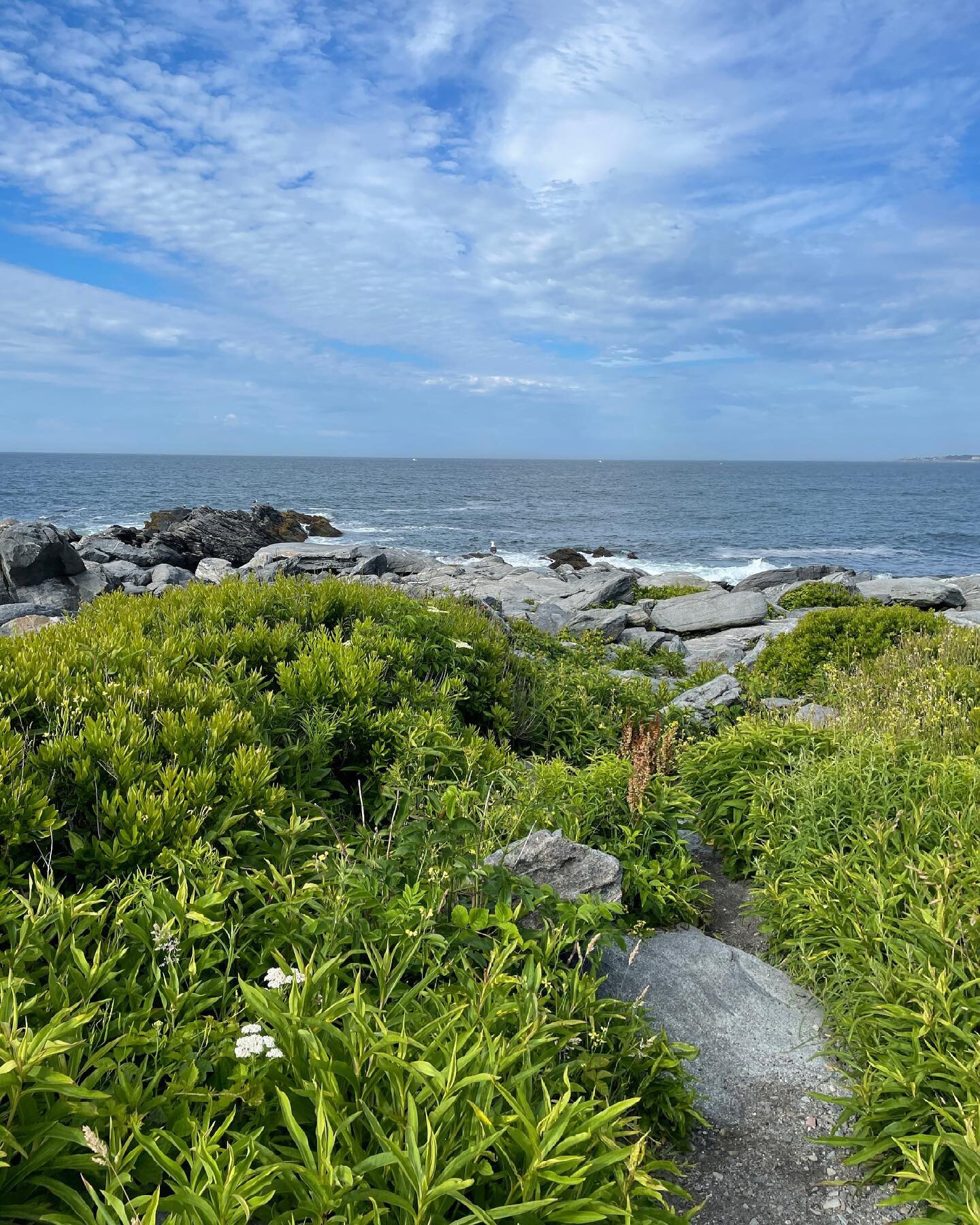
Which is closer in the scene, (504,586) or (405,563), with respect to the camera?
(504,586)

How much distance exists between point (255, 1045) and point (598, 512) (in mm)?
73195

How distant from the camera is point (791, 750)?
698 centimetres

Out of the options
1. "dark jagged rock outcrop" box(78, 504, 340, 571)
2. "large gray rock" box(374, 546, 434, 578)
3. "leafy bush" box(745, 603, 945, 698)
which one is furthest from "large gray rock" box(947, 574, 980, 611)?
"dark jagged rock outcrop" box(78, 504, 340, 571)

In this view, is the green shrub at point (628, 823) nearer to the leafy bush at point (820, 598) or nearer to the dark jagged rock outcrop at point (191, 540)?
the leafy bush at point (820, 598)

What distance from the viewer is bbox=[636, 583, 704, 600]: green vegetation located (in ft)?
84.3

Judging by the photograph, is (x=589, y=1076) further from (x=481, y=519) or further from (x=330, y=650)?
(x=481, y=519)

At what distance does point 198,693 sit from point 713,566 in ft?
133

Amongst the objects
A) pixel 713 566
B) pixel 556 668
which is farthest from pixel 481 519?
pixel 556 668

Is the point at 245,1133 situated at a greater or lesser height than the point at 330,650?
lesser

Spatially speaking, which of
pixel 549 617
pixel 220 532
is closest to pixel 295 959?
pixel 549 617

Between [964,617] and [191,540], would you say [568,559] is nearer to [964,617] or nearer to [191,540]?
[191,540]

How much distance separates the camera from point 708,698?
10727 mm

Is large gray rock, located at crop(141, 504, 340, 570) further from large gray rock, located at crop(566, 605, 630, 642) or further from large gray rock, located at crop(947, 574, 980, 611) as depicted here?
large gray rock, located at crop(947, 574, 980, 611)

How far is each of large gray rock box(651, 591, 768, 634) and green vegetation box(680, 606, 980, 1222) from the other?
422 inches
